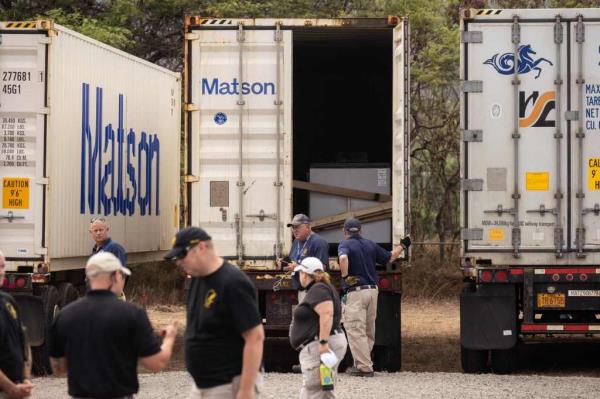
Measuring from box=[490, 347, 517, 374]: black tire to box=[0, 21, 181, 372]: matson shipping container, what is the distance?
4.77m

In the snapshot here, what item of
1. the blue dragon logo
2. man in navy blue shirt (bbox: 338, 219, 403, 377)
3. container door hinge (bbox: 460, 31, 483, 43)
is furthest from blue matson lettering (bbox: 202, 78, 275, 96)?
the blue dragon logo

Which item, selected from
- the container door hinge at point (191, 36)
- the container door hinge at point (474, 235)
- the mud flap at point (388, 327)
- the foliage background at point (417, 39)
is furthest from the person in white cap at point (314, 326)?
the foliage background at point (417, 39)

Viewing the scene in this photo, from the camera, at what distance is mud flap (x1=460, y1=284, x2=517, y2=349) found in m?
14.7

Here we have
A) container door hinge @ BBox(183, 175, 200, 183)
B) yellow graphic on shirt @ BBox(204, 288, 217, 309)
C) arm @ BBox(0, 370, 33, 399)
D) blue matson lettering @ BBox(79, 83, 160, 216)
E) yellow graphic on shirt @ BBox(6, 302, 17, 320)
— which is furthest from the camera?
blue matson lettering @ BBox(79, 83, 160, 216)

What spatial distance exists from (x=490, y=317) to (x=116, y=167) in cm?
535

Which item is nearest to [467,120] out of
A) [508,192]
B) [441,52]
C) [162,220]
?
[508,192]

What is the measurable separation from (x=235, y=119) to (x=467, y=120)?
2.49m

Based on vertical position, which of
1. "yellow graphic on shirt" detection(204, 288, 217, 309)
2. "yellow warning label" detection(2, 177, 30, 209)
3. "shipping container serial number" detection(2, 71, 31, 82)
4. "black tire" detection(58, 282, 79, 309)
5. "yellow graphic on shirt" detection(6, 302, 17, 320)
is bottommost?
"black tire" detection(58, 282, 79, 309)

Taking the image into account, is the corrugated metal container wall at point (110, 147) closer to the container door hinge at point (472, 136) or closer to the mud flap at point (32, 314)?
the mud flap at point (32, 314)

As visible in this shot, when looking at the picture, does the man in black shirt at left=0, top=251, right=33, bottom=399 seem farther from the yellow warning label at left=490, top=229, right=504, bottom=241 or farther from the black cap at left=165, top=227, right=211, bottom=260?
the yellow warning label at left=490, top=229, right=504, bottom=241

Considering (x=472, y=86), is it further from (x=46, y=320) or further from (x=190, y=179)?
(x=46, y=320)

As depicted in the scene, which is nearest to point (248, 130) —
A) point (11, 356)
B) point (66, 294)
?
point (66, 294)

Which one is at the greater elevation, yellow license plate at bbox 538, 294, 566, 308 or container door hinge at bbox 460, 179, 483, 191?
container door hinge at bbox 460, 179, 483, 191

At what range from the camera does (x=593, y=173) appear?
14648mm
